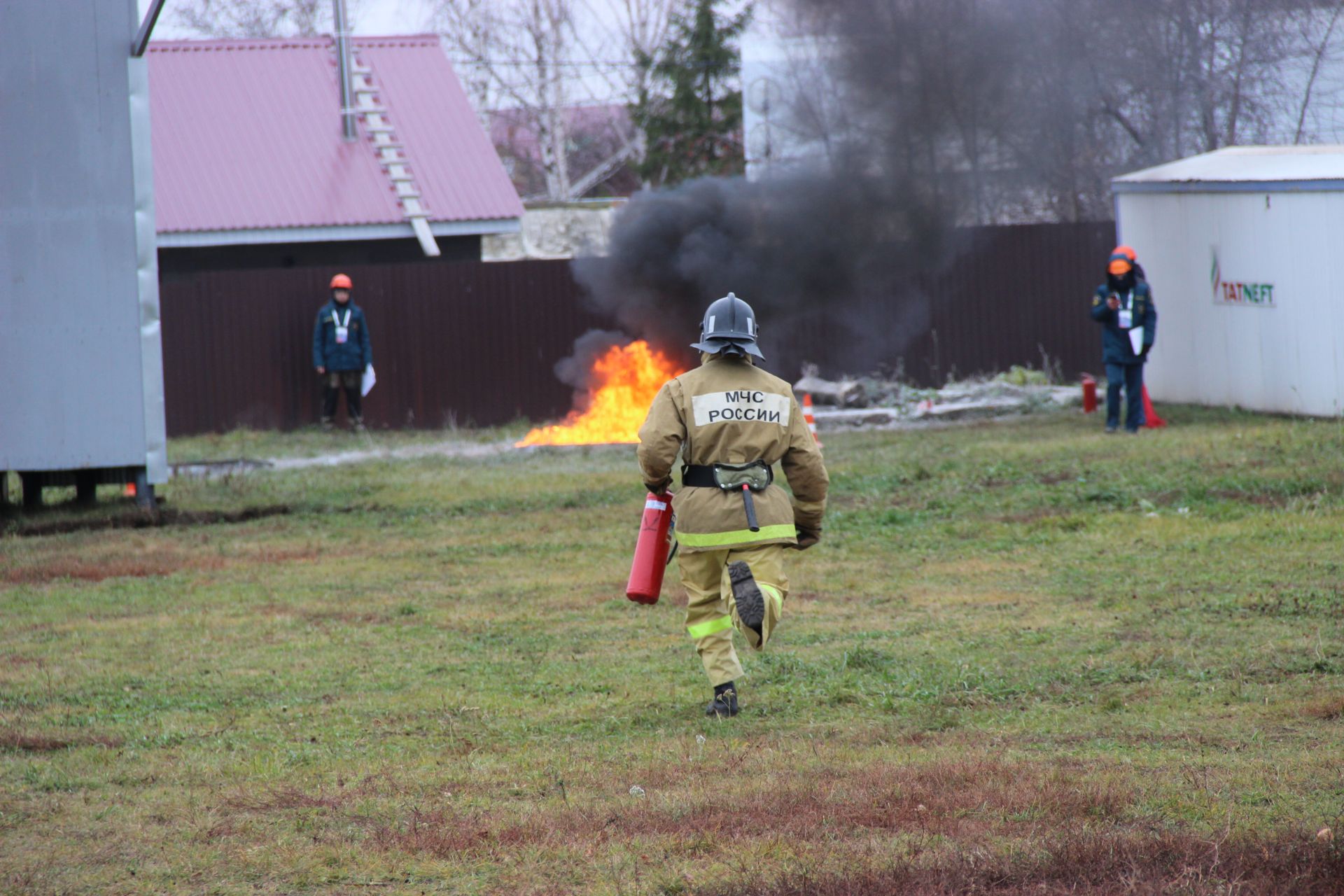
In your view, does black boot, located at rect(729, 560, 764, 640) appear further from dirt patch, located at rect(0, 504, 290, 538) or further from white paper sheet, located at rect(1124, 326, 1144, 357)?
white paper sheet, located at rect(1124, 326, 1144, 357)

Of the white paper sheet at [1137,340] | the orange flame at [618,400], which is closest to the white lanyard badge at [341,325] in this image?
the orange flame at [618,400]

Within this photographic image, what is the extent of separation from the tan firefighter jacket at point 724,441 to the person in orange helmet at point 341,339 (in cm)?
1232

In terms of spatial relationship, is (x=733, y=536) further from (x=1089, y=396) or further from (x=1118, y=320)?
(x=1089, y=396)

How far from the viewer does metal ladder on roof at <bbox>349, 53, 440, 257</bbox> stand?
2180 cm

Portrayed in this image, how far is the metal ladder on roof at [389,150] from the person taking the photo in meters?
21.8

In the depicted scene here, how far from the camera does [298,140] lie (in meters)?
23.2

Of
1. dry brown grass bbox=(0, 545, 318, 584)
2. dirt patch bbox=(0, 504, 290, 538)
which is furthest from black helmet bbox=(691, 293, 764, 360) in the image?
dirt patch bbox=(0, 504, 290, 538)

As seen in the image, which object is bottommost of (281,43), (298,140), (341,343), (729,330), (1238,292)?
(729,330)

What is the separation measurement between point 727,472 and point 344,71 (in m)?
18.3

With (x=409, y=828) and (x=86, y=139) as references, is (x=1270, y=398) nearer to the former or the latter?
(x=86, y=139)

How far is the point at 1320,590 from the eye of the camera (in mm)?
7961

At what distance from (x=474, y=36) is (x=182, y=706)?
39.5 m

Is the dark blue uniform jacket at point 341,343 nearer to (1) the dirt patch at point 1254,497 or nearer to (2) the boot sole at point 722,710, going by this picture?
(1) the dirt patch at point 1254,497

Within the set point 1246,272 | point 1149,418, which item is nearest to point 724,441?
point 1149,418
